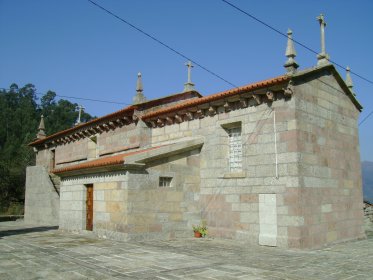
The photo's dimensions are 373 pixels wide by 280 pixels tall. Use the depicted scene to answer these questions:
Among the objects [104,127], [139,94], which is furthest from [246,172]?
[104,127]

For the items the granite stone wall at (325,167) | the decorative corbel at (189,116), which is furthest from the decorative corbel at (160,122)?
the granite stone wall at (325,167)

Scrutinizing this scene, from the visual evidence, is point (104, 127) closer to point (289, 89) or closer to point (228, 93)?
point (228, 93)

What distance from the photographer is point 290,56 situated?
10.8 metres

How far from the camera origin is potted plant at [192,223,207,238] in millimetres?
12555

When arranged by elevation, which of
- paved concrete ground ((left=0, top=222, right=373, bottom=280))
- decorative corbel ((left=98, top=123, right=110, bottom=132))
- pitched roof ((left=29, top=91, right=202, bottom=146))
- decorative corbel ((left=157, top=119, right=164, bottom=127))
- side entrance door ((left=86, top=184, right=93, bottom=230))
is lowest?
paved concrete ground ((left=0, top=222, right=373, bottom=280))

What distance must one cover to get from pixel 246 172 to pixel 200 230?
2790 mm

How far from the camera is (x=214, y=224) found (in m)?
12.5

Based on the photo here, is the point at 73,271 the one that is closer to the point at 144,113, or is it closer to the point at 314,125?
the point at 314,125

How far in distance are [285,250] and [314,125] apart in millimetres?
4101

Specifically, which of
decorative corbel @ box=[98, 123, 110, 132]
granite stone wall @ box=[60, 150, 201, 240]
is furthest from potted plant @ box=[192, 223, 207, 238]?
decorative corbel @ box=[98, 123, 110, 132]

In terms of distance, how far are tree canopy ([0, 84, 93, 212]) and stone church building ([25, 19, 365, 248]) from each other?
79.7ft

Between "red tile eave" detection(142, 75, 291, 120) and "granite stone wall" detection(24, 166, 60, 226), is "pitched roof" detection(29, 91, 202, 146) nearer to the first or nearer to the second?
"red tile eave" detection(142, 75, 291, 120)

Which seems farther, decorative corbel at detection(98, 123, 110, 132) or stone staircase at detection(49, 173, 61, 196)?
stone staircase at detection(49, 173, 61, 196)

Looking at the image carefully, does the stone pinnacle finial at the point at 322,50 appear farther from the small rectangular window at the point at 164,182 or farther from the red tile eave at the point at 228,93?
the small rectangular window at the point at 164,182
